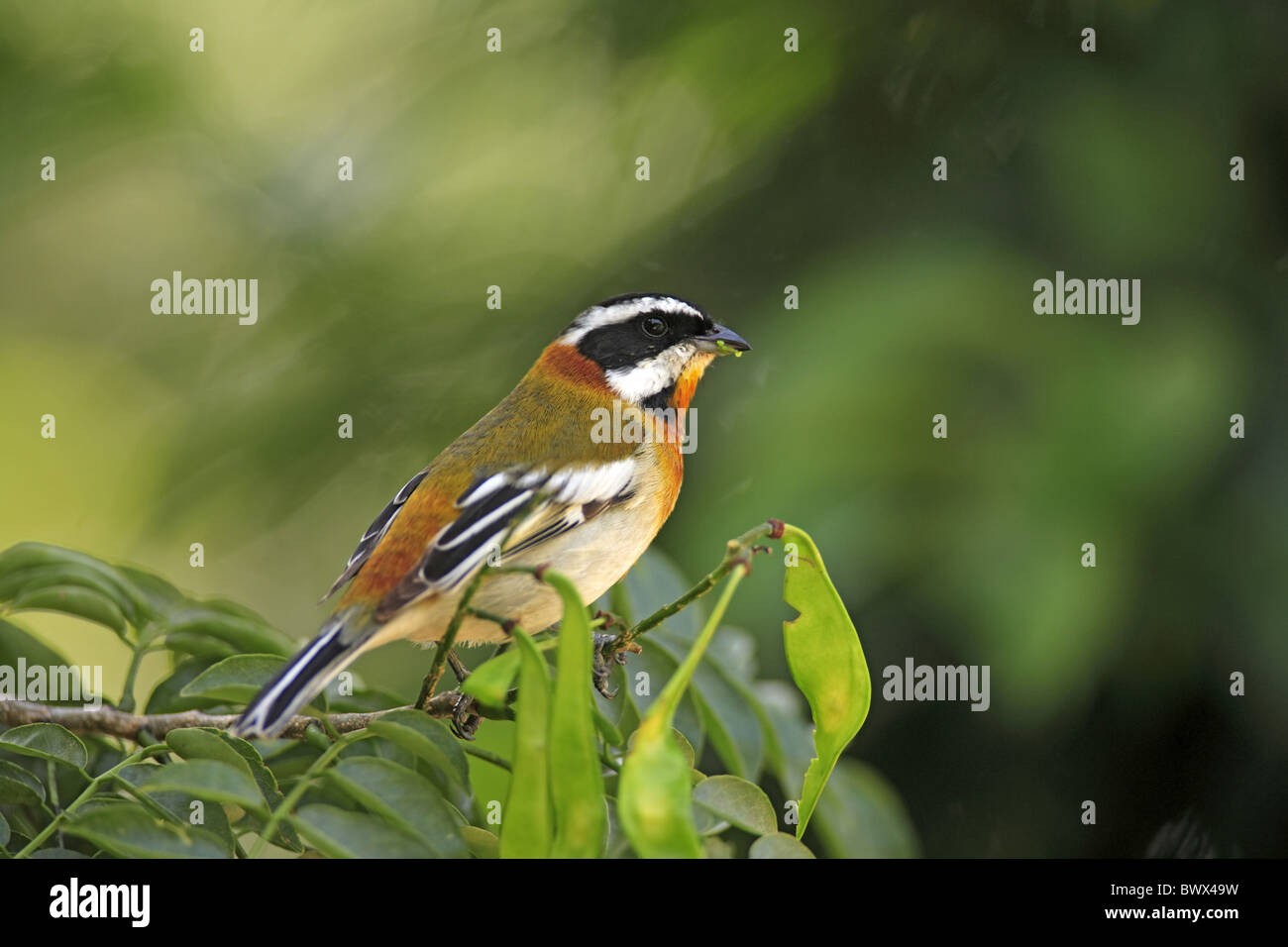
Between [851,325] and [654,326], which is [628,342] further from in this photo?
[851,325]

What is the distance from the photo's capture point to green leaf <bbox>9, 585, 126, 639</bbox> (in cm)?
111

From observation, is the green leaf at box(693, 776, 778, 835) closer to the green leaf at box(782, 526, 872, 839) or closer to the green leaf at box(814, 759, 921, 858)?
the green leaf at box(782, 526, 872, 839)

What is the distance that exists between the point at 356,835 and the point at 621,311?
2.42ft

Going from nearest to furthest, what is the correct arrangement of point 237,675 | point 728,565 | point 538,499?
point 728,565 → point 237,675 → point 538,499

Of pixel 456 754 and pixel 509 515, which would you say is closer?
pixel 456 754

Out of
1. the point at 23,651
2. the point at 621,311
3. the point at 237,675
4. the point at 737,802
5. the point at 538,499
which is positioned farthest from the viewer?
the point at 621,311

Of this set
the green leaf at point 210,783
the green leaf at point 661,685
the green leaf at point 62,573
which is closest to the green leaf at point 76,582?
the green leaf at point 62,573

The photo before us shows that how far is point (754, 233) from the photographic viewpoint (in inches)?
82.9

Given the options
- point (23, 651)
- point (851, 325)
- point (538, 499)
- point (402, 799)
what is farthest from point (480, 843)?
point (851, 325)

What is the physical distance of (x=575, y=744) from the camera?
67 centimetres

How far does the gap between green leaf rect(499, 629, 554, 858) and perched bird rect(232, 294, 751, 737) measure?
0.63 feet

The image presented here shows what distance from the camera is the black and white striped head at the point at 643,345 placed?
4.50 feet

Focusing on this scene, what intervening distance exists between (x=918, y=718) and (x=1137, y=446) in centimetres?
53

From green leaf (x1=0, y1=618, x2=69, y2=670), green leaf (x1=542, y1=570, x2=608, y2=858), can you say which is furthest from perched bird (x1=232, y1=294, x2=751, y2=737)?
green leaf (x1=0, y1=618, x2=69, y2=670)
